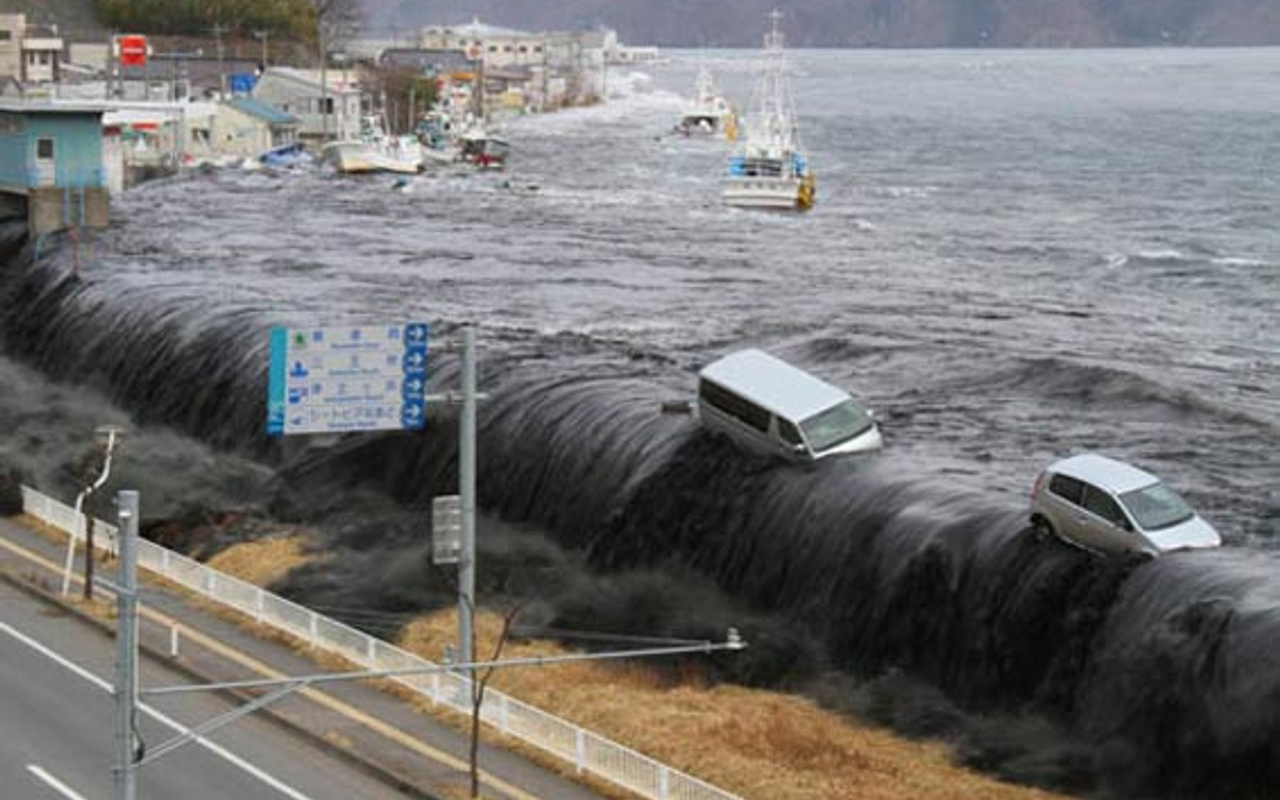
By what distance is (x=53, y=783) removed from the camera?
96.2 feet

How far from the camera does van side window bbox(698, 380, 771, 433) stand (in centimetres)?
4297

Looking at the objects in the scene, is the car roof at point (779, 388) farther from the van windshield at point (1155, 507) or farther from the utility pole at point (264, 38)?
the utility pole at point (264, 38)

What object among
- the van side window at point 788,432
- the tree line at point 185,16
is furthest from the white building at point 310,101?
the van side window at point 788,432

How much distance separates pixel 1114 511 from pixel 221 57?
13387cm

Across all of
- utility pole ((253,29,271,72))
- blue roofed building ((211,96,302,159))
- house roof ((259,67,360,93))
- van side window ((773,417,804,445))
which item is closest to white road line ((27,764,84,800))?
van side window ((773,417,804,445))

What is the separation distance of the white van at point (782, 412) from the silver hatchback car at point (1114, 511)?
6.94 metres

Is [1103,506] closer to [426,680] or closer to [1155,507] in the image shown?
[1155,507]

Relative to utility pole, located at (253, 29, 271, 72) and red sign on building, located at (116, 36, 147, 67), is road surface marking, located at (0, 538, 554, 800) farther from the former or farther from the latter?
utility pole, located at (253, 29, 271, 72)

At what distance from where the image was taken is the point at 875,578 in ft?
123

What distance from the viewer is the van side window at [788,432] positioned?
4191cm

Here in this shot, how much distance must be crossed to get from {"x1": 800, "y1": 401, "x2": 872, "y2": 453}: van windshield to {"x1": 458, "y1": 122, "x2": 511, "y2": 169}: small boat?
331ft

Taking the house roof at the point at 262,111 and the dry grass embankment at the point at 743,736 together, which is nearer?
the dry grass embankment at the point at 743,736

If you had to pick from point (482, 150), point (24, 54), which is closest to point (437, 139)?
point (482, 150)

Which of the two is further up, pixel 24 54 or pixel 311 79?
pixel 24 54
